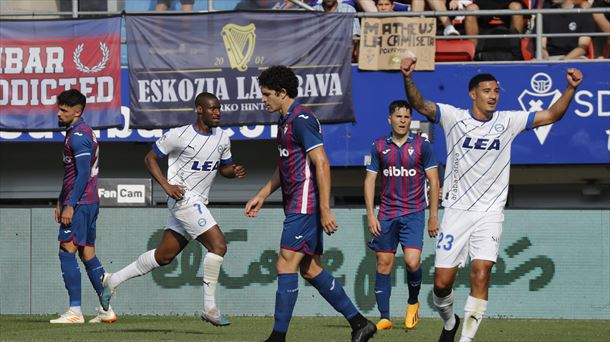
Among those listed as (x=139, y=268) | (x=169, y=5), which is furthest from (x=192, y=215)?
(x=169, y=5)

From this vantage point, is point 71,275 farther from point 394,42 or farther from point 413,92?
point 394,42

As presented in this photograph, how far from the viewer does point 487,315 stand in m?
15.4

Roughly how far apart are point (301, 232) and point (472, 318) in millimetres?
1418

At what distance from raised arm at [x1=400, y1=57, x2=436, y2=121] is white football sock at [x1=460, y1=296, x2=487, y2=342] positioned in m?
1.47

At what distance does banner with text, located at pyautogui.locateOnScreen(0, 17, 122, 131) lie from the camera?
58.0 ft

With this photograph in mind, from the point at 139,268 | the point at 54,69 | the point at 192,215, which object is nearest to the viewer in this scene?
the point at 192,215

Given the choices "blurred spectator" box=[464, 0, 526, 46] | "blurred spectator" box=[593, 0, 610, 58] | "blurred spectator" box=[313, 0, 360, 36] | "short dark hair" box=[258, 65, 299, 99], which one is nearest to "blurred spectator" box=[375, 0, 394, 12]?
"blurred spectator" box=[313, 0, 360, 36]

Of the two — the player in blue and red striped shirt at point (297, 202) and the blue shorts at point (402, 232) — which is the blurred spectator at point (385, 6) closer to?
the blue shorts at point (402, 232)

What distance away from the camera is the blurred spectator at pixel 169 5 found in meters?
18.5

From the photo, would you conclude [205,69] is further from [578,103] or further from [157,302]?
[578,103]

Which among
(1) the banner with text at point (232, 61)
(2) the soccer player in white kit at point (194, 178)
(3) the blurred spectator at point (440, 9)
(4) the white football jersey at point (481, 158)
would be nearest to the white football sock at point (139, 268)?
(2) the soccer player in white kit at point (194, 178)

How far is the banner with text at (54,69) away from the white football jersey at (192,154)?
5231mm

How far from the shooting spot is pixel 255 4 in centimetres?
1852

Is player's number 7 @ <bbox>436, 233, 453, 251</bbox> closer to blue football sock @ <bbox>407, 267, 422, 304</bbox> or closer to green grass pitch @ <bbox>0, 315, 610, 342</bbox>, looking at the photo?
green grass pitch @ <bbox>0, 315, 610, 342</bbox>
